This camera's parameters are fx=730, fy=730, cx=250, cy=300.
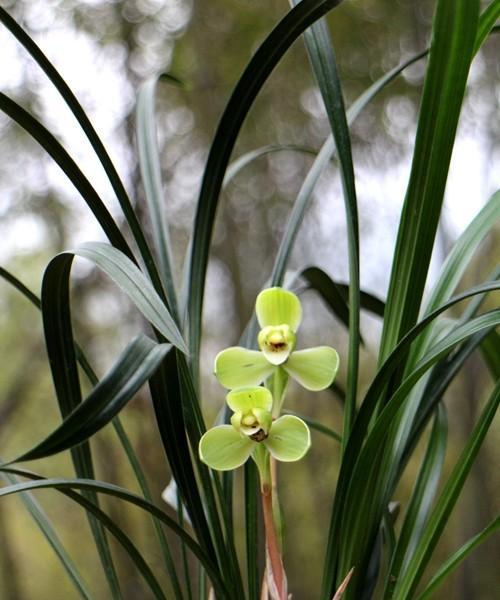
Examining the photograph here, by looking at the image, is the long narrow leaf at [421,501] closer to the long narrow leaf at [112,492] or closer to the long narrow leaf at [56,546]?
the long narrow leaf at [112,492]

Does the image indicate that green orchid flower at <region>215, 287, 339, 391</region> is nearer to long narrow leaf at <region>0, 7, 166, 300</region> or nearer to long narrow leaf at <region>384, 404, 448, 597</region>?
long narrow leaf at <region>0, 7, 166, 300</region>

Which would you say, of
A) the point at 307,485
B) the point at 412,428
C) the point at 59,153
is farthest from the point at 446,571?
the point at 307,485

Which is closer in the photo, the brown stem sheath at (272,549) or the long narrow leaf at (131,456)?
the brown stem sheath at (272,549)

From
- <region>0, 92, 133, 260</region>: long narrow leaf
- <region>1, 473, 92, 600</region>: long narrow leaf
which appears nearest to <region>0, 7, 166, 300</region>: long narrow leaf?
<region>0, 92, 133, 260</region>: long narrow leaf

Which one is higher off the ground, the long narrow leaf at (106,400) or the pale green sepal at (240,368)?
the pale green sepal at (240,368)

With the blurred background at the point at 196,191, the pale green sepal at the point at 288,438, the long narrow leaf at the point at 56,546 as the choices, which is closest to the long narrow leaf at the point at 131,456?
the long narrow leaf at the point at 56,546
